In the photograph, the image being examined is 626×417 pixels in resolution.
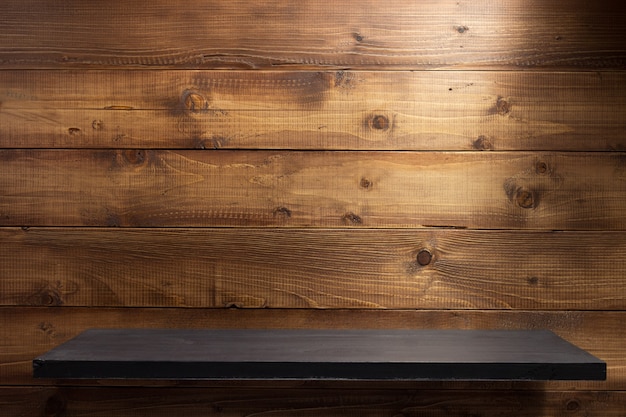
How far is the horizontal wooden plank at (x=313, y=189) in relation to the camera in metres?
1.21

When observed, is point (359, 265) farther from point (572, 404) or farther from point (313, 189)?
point (572, 404)

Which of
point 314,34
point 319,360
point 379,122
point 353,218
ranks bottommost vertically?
point 319,360

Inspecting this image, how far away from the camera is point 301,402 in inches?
48.3

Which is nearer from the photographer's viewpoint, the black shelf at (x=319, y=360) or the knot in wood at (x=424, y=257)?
the black shelf at (x=319, y=360)

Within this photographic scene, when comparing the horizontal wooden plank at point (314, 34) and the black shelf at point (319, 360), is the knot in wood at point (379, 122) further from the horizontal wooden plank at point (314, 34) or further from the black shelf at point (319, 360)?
the black shelf at point (319, 360)

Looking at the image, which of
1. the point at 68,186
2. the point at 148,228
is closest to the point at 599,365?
the point at 148,228

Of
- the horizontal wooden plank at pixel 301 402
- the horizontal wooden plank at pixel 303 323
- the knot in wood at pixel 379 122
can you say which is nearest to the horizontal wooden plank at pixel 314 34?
the knot in wood at pixel 379 122

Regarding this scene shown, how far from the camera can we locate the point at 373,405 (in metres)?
1.22

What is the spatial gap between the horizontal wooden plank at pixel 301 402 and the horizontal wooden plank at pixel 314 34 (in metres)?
0.74

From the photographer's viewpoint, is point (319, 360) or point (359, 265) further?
point (359, 265)

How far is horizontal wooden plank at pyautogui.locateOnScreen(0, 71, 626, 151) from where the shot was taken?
1.21m

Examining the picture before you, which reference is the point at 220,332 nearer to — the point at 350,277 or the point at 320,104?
the point at 350,277

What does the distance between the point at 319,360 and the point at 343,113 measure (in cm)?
54

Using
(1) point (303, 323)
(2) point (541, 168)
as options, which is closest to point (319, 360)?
(1) point (303, 323)
